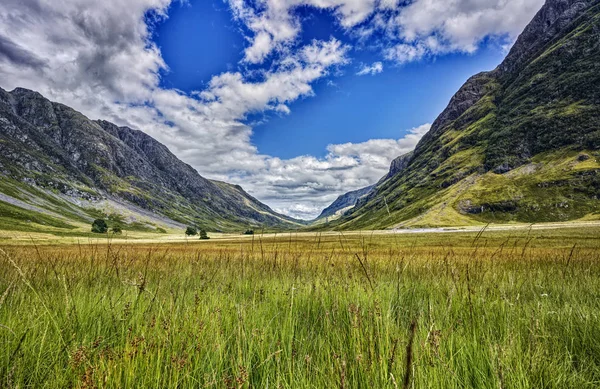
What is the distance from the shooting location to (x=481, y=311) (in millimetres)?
4523

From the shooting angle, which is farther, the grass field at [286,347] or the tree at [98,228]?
the tree at [98,228]

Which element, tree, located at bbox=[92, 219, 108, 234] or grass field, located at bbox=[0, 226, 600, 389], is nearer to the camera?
grass field, located at bbox=[0, 226, 600, 389]

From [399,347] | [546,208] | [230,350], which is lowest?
[230,350]

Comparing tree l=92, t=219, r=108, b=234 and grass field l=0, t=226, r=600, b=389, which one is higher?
grass field l=0, t=226, r=600, b=389

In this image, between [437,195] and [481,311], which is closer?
[481,311]

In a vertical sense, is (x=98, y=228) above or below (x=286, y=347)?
below

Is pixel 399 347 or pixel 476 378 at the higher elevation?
pixel 399 347

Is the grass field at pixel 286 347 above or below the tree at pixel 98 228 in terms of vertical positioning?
above

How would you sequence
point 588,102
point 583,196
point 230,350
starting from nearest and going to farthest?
point 230,350
point 583,196
point 588,102

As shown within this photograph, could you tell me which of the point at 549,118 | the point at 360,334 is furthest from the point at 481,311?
the point at 549,118

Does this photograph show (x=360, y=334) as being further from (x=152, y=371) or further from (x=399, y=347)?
→ (x=152, y=371)

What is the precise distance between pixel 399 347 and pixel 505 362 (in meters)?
0.89

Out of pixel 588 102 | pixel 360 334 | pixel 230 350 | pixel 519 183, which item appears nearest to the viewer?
pixel 360 334

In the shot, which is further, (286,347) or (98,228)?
(98,228)
